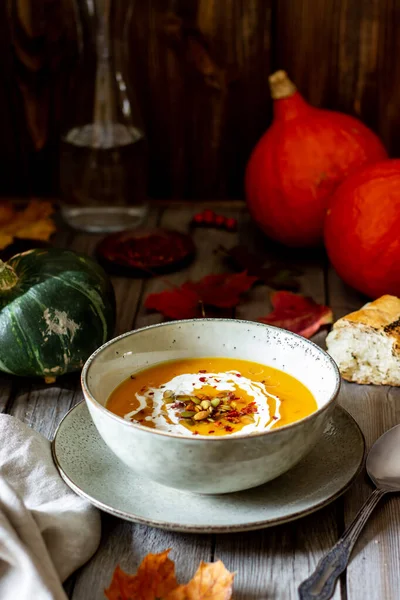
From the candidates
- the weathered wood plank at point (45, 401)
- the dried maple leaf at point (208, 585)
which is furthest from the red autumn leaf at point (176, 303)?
the dried maple leaf at point (208, 585)

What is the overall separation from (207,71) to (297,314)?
0.76 metres

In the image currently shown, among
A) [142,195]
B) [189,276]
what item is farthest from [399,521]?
[142,195]

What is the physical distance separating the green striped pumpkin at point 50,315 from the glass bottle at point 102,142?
22.0 inches

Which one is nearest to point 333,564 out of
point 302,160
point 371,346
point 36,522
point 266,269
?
point 36,522

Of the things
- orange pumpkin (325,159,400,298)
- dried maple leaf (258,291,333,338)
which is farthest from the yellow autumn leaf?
orange pumpkin (325,159,400,298)

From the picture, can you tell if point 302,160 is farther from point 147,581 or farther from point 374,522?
point 147,581

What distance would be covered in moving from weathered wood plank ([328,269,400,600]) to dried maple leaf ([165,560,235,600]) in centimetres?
14

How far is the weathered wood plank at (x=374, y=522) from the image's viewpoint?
908mm

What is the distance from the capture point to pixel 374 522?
100cm

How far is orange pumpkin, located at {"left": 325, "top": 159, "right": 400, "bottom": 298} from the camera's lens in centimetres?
151

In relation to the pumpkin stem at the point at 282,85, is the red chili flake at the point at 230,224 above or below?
below

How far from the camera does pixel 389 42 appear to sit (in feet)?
6.34

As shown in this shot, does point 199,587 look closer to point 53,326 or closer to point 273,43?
point 53,326

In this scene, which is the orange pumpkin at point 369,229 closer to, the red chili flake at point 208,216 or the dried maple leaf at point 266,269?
the dried maple leaf at point 266,269
